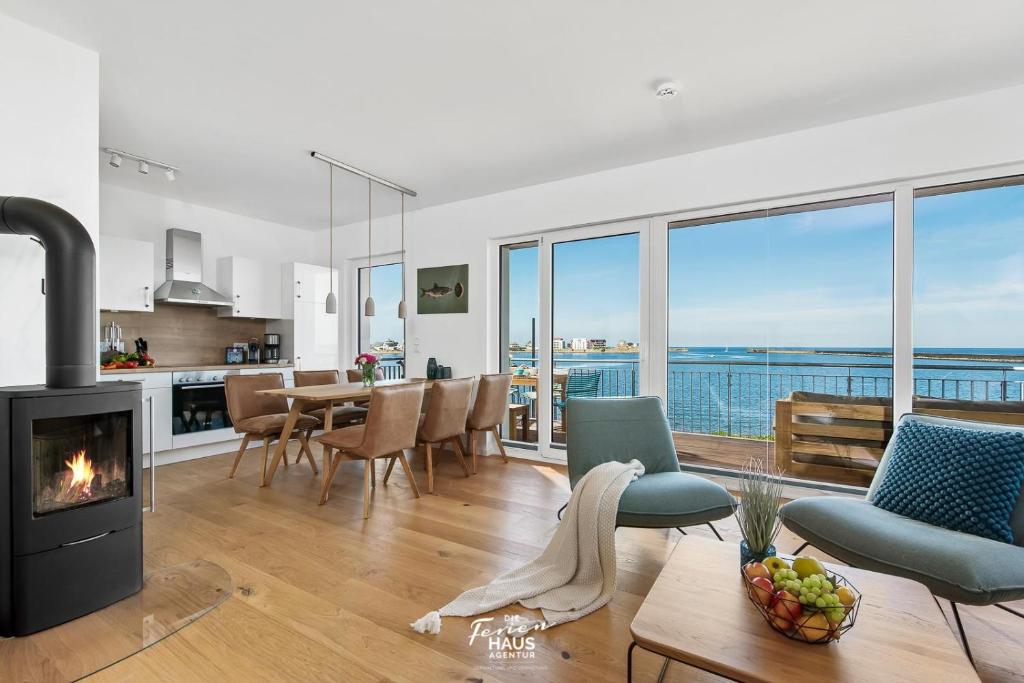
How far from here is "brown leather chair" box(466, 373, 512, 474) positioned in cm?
428

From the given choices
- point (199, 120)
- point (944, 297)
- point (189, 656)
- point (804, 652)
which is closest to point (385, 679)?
point (189, 656)

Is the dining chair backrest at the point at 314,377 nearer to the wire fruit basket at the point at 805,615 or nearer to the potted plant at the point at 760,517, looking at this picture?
the potted plant at the point at 760,517

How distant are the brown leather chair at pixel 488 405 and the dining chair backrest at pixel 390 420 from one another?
90 centimetres

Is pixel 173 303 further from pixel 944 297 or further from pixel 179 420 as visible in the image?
pixel 944 297

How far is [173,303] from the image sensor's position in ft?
16.7

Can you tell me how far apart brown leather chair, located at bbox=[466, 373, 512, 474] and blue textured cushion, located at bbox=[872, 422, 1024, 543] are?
9.22ft

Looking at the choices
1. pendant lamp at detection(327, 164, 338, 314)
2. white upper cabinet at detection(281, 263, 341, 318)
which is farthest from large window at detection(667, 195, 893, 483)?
white upper cabinet at detection(281, 263, 341, 318)

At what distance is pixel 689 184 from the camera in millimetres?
3863

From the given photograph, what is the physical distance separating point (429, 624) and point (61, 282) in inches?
82.0

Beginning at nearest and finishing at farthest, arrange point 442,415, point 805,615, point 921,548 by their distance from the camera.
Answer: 1. point 805,615
2. point 921,548
3. point 442,415

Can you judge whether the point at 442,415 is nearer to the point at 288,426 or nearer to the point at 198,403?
the point at 288,426

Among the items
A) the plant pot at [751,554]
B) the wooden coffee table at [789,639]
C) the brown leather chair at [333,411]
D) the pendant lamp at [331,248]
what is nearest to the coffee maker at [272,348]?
the pendant lamp at [331,248]
